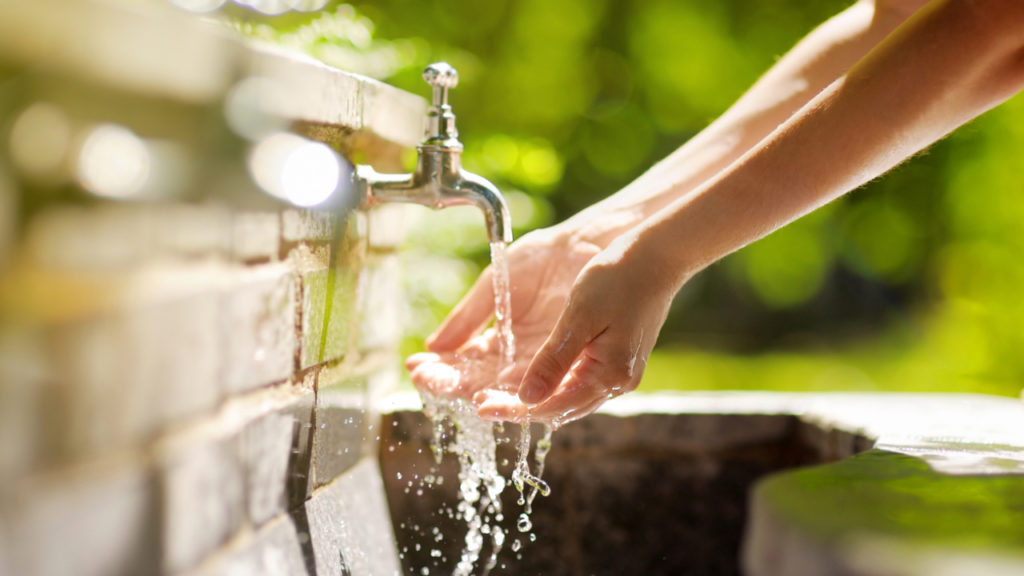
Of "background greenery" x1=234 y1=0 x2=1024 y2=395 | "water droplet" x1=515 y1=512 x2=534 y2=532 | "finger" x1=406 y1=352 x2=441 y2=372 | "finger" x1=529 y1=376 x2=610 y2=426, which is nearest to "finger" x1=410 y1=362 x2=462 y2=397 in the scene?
"finger" x1=406 y1=352 x2=441 y2=372

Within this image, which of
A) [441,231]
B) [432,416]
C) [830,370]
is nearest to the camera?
[432,416]

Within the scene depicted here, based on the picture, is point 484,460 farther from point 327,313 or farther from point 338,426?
point 327,313

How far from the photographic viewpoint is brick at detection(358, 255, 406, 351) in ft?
4.90

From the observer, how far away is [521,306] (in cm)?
154

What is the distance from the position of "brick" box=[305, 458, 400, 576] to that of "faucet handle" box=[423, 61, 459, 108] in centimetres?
61

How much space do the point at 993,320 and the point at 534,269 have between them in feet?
16.5

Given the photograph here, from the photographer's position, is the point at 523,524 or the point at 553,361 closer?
the point at 553,361

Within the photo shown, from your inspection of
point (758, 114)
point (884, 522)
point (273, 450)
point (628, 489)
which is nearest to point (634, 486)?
point (628, 489)

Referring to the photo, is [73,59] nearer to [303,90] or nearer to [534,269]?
Answer: [303,90]

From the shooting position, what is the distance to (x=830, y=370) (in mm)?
6309

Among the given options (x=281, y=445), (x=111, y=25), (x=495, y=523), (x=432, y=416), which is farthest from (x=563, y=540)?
(x=111, y=25)

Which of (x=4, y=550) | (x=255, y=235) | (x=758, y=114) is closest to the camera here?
(x=4, y=550)

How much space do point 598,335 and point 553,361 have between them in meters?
0.07

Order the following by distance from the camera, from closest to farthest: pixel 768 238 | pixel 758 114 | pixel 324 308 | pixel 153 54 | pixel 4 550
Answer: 1. pixel 4 550
2. pixel 153 54
3. pixel 324 308
4. pixel 758 114
5. pixel 768 238
